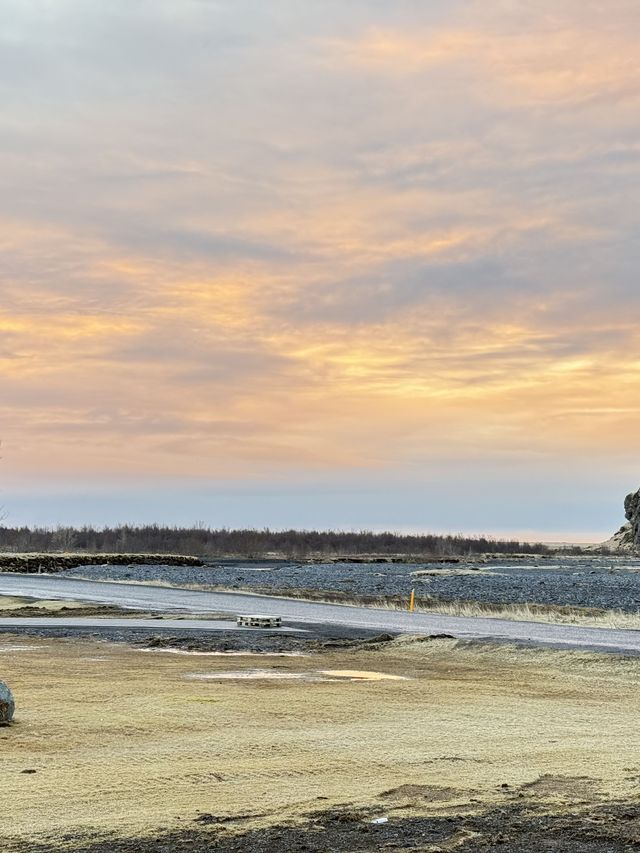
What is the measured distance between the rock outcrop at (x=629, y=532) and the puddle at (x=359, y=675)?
148 m

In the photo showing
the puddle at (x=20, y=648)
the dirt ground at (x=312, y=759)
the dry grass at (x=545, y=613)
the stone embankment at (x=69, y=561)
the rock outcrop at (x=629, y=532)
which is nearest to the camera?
the dirt ground at (x=312, y=759)

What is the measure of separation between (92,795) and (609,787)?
15.0 feet

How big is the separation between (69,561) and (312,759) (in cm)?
7861

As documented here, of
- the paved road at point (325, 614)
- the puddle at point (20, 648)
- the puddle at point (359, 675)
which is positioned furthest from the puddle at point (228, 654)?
the paved road at point (325, 614)

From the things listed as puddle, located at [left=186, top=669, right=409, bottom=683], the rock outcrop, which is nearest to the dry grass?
puddle, located at [left=186, top=669, right=409, bottom=683]

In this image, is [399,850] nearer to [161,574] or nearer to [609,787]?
[609,787]

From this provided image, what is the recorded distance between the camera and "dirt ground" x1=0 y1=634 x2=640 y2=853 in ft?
28.8

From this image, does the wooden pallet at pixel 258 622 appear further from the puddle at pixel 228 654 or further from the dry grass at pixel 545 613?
the dry grass at pixel 545 613

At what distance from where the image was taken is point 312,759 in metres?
11.7

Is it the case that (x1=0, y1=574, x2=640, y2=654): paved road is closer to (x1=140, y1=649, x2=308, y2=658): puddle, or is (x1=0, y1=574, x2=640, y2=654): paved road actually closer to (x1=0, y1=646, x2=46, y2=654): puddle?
(x1=140, y1=649, x2=308, y2=658): puddle

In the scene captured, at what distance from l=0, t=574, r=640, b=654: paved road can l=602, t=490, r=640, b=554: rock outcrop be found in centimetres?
12266

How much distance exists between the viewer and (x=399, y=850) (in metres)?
8.20

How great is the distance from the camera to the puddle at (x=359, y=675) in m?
19.6

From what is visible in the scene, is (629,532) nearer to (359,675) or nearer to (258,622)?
(258,622)
